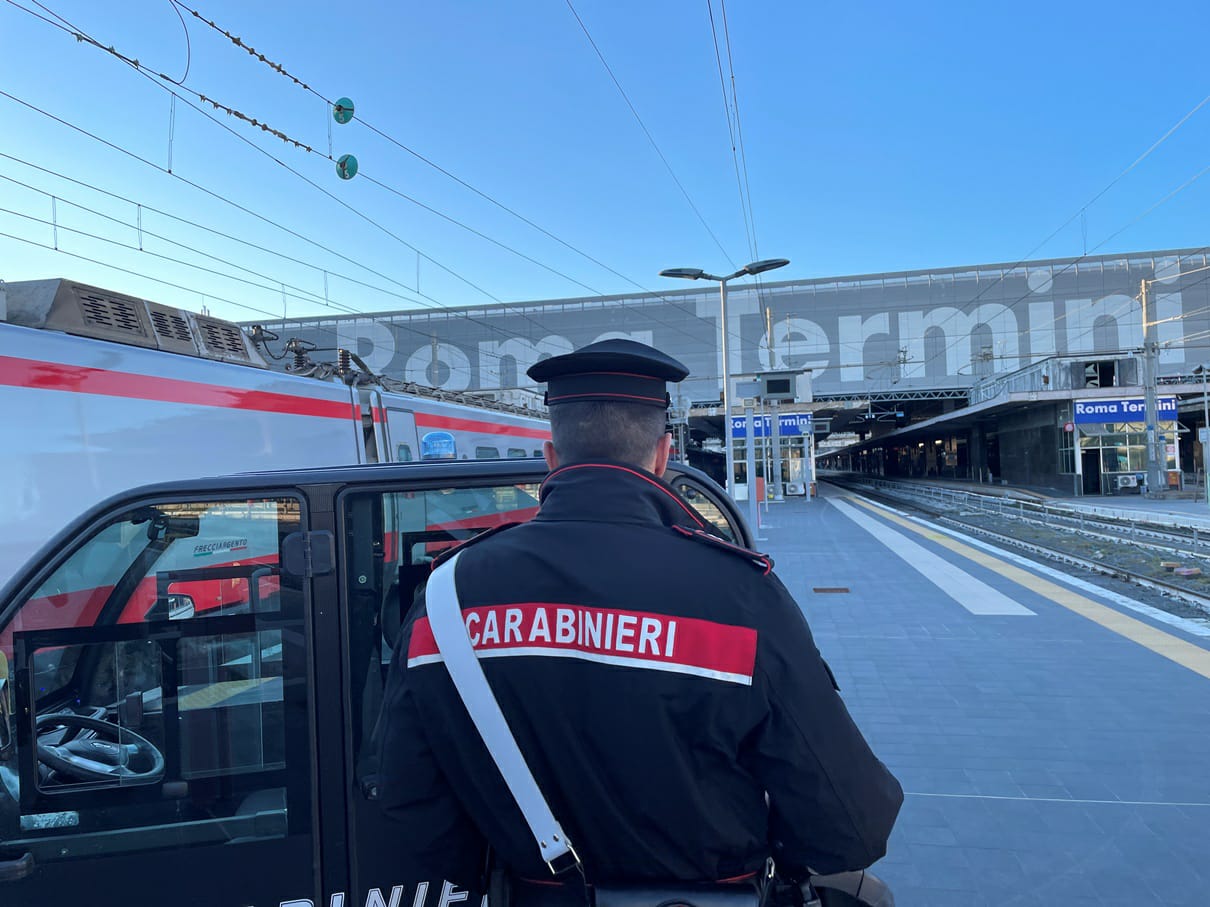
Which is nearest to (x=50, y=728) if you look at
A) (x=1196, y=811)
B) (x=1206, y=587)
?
(x=1196, y=811)

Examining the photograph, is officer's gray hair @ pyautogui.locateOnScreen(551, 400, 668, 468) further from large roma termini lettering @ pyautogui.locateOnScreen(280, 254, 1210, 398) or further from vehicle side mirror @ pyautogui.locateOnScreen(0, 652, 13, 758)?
large roma termini lettering @ pyautogui.locateOnScreen(280, 254, 1210, 398)

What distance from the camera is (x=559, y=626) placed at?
A: 1257 mm

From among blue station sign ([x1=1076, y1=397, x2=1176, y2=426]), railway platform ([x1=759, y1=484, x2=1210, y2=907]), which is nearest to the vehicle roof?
railway platform ([x1=759, y1=484, x2=1210, y2=907])

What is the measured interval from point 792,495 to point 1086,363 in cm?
1508

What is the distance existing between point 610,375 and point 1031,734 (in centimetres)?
502

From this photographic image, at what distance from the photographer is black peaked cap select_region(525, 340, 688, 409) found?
1512 millimetres

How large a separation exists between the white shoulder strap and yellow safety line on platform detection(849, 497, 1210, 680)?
7.07 meters

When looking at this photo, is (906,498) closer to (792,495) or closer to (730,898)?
(792,495)

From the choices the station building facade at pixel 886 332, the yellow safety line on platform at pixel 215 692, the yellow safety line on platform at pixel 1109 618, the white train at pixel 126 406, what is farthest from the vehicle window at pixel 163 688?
the station building facade at pixel 886 332

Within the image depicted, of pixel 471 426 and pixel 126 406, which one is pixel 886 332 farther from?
pixel 126 406

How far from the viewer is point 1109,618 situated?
27.3 ft

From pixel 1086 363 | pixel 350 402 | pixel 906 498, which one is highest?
pixel 1086 363

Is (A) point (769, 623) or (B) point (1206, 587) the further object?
(B) point (1206, 587)

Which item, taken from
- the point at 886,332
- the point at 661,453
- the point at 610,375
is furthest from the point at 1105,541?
the point at 886,332
